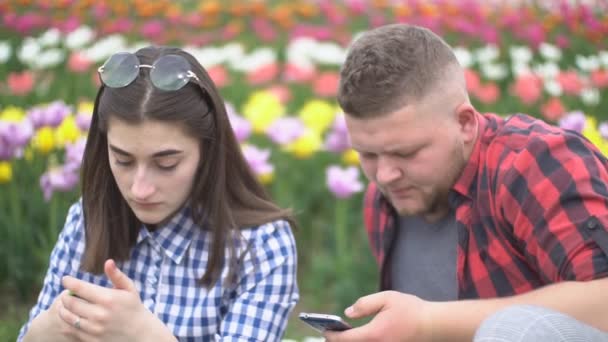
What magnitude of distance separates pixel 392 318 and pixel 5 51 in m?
3.79

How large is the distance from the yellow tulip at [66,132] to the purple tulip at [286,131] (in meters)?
0.80

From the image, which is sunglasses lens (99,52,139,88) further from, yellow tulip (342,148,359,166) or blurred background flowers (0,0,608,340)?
yellow tulip (342,148,359,166)

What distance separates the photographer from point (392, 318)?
166cm

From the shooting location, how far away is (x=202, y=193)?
2133mm

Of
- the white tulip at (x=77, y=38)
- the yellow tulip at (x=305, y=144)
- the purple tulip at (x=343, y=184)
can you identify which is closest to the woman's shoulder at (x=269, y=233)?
the purple tulip at (x=343, y=184)

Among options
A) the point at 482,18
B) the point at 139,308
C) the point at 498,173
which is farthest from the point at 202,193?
the point at 482,18

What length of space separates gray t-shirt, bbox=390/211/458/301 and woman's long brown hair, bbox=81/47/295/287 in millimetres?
349

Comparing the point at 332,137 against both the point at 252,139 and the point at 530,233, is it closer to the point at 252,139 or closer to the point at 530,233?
the point at 252,139

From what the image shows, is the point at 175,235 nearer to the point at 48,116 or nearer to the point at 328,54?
the point at 48,116

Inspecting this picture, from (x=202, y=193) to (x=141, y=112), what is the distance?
10.9 inches

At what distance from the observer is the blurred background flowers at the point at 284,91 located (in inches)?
128

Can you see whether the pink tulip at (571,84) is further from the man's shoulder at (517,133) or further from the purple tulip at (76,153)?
the purple tulip at (76,153)

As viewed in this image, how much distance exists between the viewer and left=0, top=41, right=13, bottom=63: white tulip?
479 centimetres

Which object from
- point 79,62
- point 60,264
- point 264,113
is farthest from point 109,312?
point 79,62
